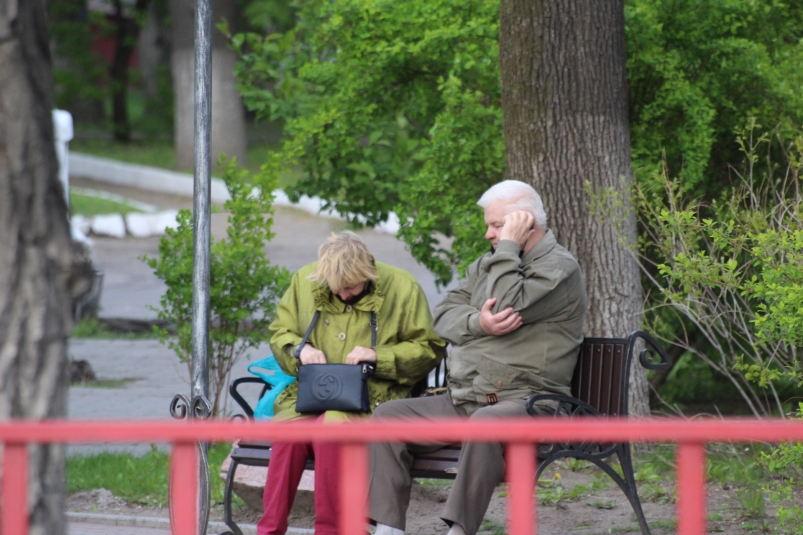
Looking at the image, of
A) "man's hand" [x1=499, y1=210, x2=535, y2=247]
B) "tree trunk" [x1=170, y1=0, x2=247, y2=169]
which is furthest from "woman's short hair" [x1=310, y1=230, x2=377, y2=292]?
"tree trunk" [x1=170, y1=0, x2=247, y2=169]

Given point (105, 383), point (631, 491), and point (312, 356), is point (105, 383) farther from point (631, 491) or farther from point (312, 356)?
point (631, 491)

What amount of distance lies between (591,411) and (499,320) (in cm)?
51

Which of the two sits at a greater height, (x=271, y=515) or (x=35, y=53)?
(x=35, y=53)

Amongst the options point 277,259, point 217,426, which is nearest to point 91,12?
point 277,259

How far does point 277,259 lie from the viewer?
622 inches

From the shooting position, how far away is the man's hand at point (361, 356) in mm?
4465

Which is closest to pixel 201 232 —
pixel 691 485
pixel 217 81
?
pixel 691 485

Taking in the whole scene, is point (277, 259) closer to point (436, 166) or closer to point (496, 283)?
point (436, 166)

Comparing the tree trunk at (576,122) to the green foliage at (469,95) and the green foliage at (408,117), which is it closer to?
the green foliage at (469,95)

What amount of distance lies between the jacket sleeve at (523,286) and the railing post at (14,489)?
239cm

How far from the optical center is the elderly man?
4.09 m

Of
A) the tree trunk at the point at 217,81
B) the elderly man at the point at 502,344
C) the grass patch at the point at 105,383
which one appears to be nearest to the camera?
the elderly man at the point at 502,344

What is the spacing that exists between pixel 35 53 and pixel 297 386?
2506mm

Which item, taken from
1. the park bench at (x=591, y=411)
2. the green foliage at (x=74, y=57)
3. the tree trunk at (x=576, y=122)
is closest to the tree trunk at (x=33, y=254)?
the park bench at (x=591, y=411)
